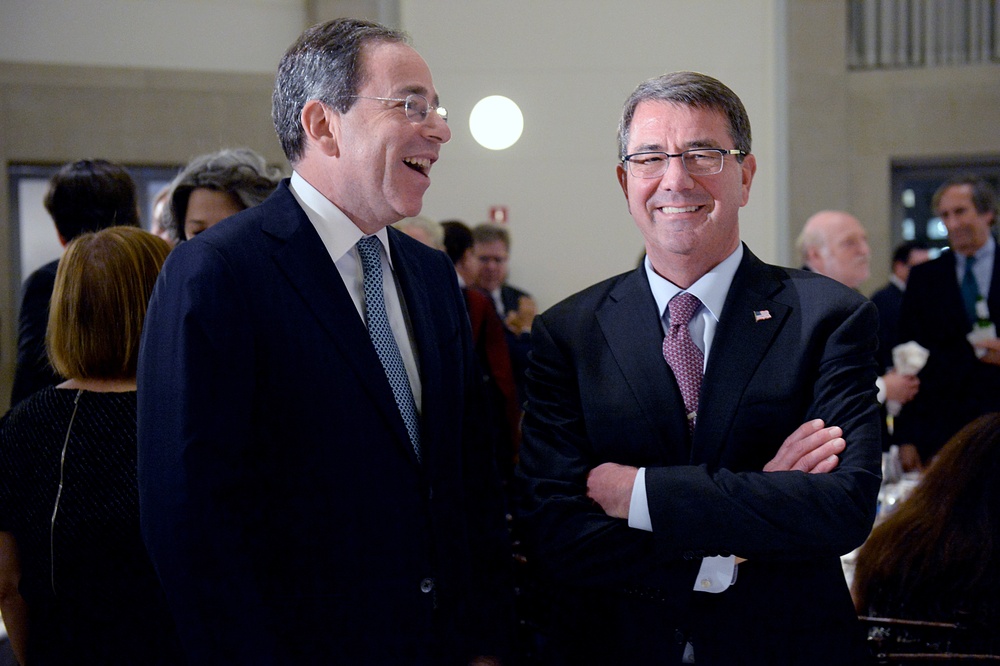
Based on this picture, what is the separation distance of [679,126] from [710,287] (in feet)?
1.04

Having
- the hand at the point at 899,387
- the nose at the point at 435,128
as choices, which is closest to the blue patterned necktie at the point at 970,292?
the hand at the point at 899,387

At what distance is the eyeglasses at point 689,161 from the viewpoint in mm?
1854

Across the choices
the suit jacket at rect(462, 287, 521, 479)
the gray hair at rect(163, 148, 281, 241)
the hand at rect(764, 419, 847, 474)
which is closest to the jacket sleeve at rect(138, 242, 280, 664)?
the hand at rect(764, 419, 847, 474)

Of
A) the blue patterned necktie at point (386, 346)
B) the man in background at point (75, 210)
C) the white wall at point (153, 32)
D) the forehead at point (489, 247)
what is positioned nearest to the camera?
the blue patterned necktie at point (386, 346)

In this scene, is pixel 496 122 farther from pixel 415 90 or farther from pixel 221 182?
pixel 415 90

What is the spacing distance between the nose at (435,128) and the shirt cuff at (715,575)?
0.91 metres

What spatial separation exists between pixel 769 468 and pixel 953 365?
3273mm

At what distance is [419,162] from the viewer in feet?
5.84

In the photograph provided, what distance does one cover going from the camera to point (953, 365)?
4.59m

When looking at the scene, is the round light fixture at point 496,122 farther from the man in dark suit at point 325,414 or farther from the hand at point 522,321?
the man in dark suit at point 325,414

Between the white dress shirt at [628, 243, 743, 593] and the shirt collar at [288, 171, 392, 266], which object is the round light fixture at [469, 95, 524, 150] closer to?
the white dress shirt at [628, 243, 743, 593]

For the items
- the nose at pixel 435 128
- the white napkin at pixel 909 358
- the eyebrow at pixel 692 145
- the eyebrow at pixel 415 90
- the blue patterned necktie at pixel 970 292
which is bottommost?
the white napkin at pixel 909 358

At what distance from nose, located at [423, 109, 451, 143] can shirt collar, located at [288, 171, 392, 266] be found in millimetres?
218

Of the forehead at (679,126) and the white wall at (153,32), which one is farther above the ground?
the white wall at (153,32)
